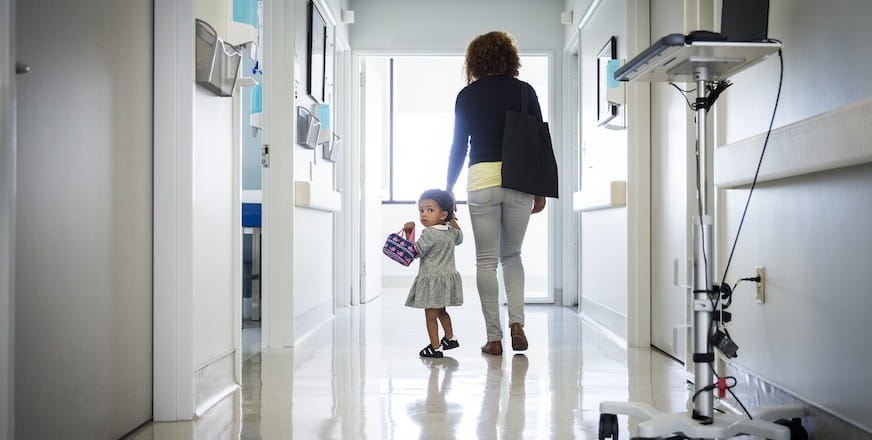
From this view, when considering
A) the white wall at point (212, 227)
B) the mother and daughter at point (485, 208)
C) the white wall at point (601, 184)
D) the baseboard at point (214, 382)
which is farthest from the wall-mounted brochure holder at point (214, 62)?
the white wall at point (601, 184)

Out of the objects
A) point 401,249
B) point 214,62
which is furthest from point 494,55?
point 214,62

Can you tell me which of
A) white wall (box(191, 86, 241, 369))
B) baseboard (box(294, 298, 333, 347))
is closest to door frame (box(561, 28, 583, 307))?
baseboard (box(294, 298, 333, 347))

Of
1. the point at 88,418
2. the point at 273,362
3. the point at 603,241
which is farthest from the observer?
the point at 603,241

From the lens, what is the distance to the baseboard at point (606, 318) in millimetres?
3836

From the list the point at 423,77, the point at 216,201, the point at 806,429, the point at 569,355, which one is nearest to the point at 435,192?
the point at 569,355

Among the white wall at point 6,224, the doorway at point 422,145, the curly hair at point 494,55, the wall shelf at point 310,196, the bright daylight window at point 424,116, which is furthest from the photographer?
the bright daylight window at point 424,116

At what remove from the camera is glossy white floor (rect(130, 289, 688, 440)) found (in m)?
2.06

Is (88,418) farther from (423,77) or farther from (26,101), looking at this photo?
(423,77)

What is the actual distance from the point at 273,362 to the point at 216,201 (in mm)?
982

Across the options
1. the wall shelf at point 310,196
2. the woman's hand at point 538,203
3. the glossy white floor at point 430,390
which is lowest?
the glossy white floor at point 430,390

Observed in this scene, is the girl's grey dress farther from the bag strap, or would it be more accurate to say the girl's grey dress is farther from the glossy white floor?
the bag strap

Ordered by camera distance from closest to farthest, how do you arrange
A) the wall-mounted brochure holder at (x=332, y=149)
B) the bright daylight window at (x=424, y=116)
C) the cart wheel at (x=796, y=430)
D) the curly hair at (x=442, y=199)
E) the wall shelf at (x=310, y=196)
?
the cart wheel at (x=796, y=430) → the curly hair at (x=442, y=199) → the wall shelf at (x=310, y=196) → the wall-mounted brochure holder at (x=332, y=149) → the bright daylight window at (x=424, y=116)

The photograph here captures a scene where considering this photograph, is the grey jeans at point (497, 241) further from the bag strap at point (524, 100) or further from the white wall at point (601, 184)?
the white wall at point (601, 184)

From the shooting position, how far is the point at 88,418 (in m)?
1.73
